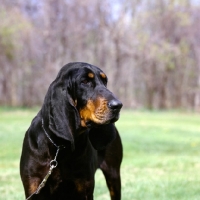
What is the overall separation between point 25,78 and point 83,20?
5.98 meters

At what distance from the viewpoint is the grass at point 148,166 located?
722 cm

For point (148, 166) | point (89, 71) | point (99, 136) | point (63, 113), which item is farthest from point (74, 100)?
point (148, 166)

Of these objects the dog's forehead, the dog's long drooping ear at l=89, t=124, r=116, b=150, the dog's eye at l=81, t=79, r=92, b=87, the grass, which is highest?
the dog's forehead

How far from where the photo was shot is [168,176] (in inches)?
355

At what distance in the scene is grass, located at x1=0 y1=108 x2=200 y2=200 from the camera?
7219 mm

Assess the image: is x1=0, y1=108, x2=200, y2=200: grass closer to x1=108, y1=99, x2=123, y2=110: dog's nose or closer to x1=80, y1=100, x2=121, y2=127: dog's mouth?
x1=80, y1=100, x2=121, y2=127: dog's mouth

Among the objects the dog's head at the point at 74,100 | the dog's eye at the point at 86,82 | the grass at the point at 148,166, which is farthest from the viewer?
the grass at the point at 148,166

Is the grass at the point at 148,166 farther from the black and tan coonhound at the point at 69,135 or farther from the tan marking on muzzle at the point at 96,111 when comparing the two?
the tan marking on muzzle at the point at 96,111

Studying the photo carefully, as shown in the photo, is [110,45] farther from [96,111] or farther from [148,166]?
[96,111]

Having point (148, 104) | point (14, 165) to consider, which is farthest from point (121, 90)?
point (14, 165)

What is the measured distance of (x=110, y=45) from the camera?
123ft

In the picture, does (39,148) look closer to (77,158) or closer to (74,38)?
(77,158)

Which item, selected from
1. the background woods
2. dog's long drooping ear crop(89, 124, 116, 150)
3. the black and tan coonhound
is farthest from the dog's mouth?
the background woods

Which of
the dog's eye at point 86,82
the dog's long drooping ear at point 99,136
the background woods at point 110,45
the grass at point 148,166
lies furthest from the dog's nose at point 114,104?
the background woods at point 110,45
